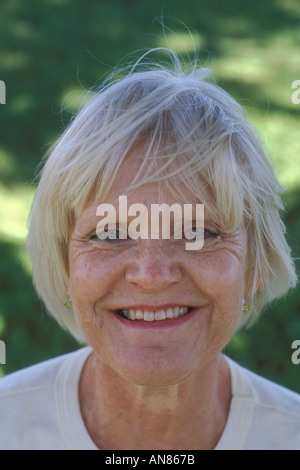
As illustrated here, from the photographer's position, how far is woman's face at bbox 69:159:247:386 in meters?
1.99

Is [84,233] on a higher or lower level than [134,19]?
lower

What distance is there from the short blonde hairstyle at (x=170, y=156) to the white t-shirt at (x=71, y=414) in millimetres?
372

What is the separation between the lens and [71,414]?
2.34 metres

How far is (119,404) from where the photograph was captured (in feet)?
7.59

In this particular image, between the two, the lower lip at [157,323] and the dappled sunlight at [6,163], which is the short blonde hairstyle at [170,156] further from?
the dappled sunlight at [6,163]

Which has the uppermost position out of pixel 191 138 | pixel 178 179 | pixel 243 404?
pixel 191 138

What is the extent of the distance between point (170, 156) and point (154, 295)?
0.40m

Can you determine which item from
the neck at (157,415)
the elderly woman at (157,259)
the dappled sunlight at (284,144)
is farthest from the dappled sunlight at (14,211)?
the neck at (157,415)

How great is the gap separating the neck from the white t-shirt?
64 millimetres

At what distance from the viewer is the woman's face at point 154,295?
1985 mm

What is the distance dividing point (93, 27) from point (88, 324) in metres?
4.51

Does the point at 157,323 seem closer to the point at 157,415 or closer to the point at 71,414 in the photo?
the point at 157,415
